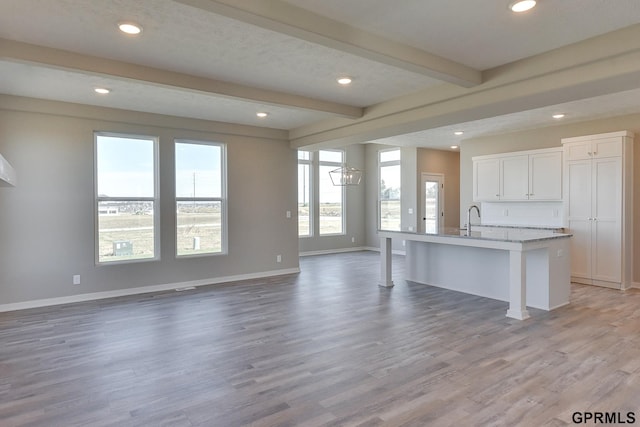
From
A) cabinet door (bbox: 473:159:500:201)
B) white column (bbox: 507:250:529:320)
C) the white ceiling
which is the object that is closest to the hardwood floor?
white column (bbox: 507:250:529:320)

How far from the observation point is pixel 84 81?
4227 millimetres

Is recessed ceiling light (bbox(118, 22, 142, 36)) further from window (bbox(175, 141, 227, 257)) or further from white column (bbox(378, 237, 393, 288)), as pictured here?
white column (bbox(378, 237, 393, 288))

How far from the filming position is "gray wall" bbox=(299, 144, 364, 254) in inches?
403

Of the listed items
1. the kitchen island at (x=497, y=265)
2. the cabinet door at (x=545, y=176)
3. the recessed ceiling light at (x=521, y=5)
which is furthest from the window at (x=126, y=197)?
the cabinet door at (x=545, y=176)

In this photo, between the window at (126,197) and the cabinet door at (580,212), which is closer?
the window at (126,197)

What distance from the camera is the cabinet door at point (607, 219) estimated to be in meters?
5.71

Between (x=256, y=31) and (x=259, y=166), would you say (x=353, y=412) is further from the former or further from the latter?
(x=259, y=166)

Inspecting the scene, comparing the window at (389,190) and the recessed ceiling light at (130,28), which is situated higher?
the recessed ceiling light at (130,28)

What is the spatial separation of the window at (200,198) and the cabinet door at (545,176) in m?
5.38

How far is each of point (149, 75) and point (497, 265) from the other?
4.77 m

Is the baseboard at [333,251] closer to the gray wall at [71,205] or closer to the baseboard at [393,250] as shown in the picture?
the baseboard at [393,250]

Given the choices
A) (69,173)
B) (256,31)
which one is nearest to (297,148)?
(69,173)

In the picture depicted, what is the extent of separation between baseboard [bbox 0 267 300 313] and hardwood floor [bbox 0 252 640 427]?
0.27 m

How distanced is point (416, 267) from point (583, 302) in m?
2.28
